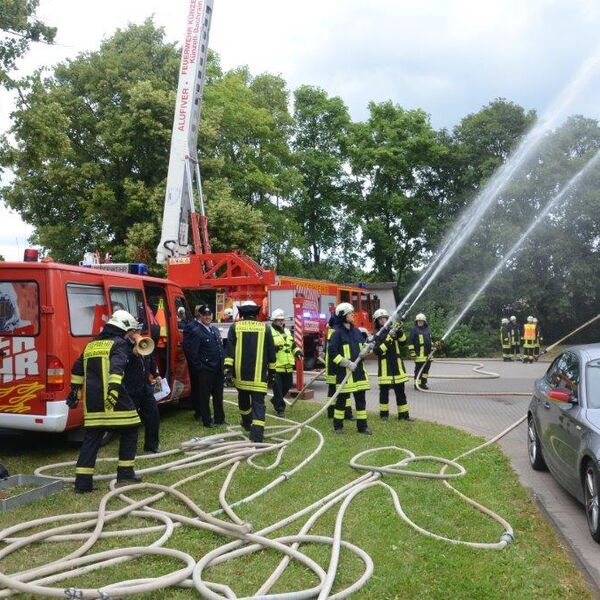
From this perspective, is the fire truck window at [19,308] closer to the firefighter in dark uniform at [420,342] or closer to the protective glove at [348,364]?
the protective glove at [348,364]

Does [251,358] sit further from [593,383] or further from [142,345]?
[593,383]

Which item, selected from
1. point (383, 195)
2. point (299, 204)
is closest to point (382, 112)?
point (383, 195)

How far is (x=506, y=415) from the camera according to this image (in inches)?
390

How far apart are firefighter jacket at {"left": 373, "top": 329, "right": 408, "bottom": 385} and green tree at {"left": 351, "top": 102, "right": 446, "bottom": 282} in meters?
23.4

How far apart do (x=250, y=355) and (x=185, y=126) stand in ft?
28.2

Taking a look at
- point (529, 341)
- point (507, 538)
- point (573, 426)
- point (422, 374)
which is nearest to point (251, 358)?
point (573, 426)

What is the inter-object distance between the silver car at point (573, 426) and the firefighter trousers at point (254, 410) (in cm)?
300

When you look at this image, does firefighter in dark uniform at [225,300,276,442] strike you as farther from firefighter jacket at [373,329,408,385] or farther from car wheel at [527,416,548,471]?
car wheel at [527,416,548,471]

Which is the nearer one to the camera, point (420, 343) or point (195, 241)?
point (420, 343)

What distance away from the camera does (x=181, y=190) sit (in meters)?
14.8

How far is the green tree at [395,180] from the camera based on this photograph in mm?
→ 32500

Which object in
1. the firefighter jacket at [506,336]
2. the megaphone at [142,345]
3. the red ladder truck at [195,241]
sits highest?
the red ladder truck at [195,241]

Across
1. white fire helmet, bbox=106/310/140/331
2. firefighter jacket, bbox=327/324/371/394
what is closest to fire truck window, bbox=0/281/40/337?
white fire helmet, bbox=106/310/140/331

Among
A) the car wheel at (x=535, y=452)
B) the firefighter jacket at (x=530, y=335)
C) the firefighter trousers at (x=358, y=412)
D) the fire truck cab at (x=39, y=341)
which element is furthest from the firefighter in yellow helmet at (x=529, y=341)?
the fire truck cab at (x=39, y=341)
